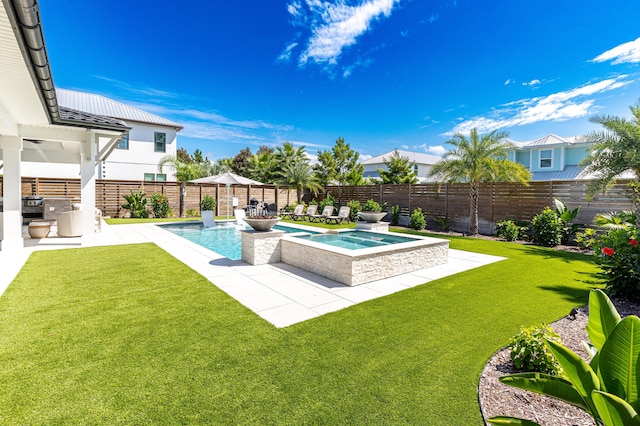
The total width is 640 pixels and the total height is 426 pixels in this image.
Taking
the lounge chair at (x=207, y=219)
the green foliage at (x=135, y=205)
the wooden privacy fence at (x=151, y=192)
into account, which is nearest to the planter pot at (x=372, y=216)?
the lounge chair at (x=207, y=219)

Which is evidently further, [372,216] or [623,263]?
[372,216]

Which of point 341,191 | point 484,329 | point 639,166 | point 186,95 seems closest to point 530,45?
point 639,166

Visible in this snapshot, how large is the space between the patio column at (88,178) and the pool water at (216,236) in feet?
9.59

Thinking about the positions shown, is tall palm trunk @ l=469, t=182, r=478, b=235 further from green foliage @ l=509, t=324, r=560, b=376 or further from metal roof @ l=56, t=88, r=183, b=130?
metal roof @ l=56, t=88, r=183, b=130

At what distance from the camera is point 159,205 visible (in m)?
19.0

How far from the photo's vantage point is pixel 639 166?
9.36 metres

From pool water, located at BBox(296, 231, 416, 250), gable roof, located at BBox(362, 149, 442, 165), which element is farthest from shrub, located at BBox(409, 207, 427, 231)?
gable roof, located at BBox(362, 149, 442, 165)

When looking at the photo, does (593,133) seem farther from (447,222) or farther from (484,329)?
(484,329)

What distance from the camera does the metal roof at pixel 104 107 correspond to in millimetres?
22375

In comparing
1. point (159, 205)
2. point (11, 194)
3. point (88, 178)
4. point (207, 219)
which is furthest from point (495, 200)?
point (159, 205)

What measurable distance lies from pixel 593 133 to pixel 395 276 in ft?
28.6

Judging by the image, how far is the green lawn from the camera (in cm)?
260

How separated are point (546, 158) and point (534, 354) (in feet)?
87.2

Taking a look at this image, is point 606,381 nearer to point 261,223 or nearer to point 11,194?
point 261,223
